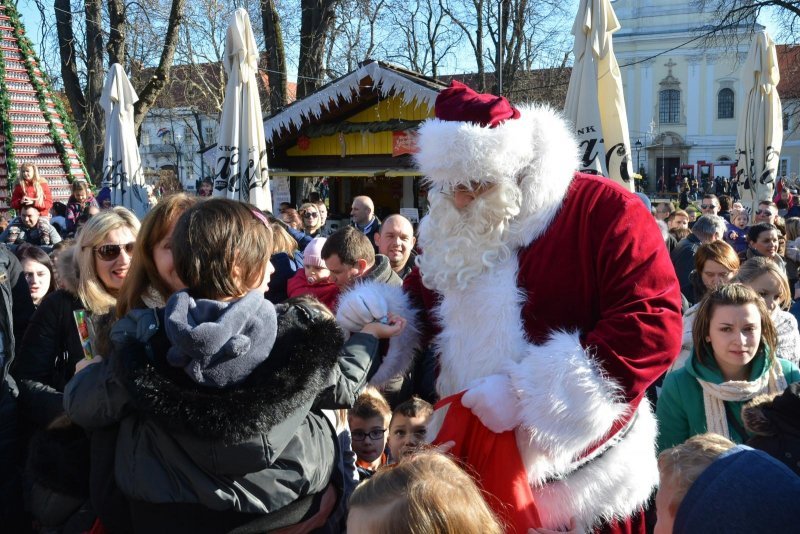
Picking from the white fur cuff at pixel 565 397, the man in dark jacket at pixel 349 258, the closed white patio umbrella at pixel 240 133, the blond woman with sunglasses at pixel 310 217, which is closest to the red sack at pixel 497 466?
the white fur cuff at pixel 565 397

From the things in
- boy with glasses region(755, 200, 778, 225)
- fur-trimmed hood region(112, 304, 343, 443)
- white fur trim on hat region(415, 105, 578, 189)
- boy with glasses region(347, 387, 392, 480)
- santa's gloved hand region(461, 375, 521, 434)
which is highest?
white fur trim on hat region(415, 105, 578, 189)

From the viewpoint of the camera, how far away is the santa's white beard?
2.28 metres

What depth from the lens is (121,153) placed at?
9.80 meters

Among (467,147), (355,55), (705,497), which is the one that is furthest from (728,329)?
(355,55)

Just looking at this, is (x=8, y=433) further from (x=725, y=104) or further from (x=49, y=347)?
(x=725, y=104)

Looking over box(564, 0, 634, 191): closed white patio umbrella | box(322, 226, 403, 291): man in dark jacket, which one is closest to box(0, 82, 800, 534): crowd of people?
box(322, 226, 403, 291): man in dark jacket

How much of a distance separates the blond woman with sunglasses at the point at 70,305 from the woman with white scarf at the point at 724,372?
2.47 metres

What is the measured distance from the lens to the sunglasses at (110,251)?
3.04 m

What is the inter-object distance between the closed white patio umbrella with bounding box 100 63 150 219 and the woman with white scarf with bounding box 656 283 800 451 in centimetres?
792

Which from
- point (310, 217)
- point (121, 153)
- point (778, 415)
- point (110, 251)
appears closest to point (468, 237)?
point (778, 415)

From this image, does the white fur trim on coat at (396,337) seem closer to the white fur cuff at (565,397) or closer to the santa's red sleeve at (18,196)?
the white fur cuff at (565,397)

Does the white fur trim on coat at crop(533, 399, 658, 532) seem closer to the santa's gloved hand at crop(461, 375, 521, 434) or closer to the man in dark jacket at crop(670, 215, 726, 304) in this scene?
the santa's gloved hand at crop(461, 375, 521, 434)

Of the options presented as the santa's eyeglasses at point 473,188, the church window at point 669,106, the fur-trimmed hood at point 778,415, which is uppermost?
the church window at point 669,106

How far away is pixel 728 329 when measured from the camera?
320 cm
